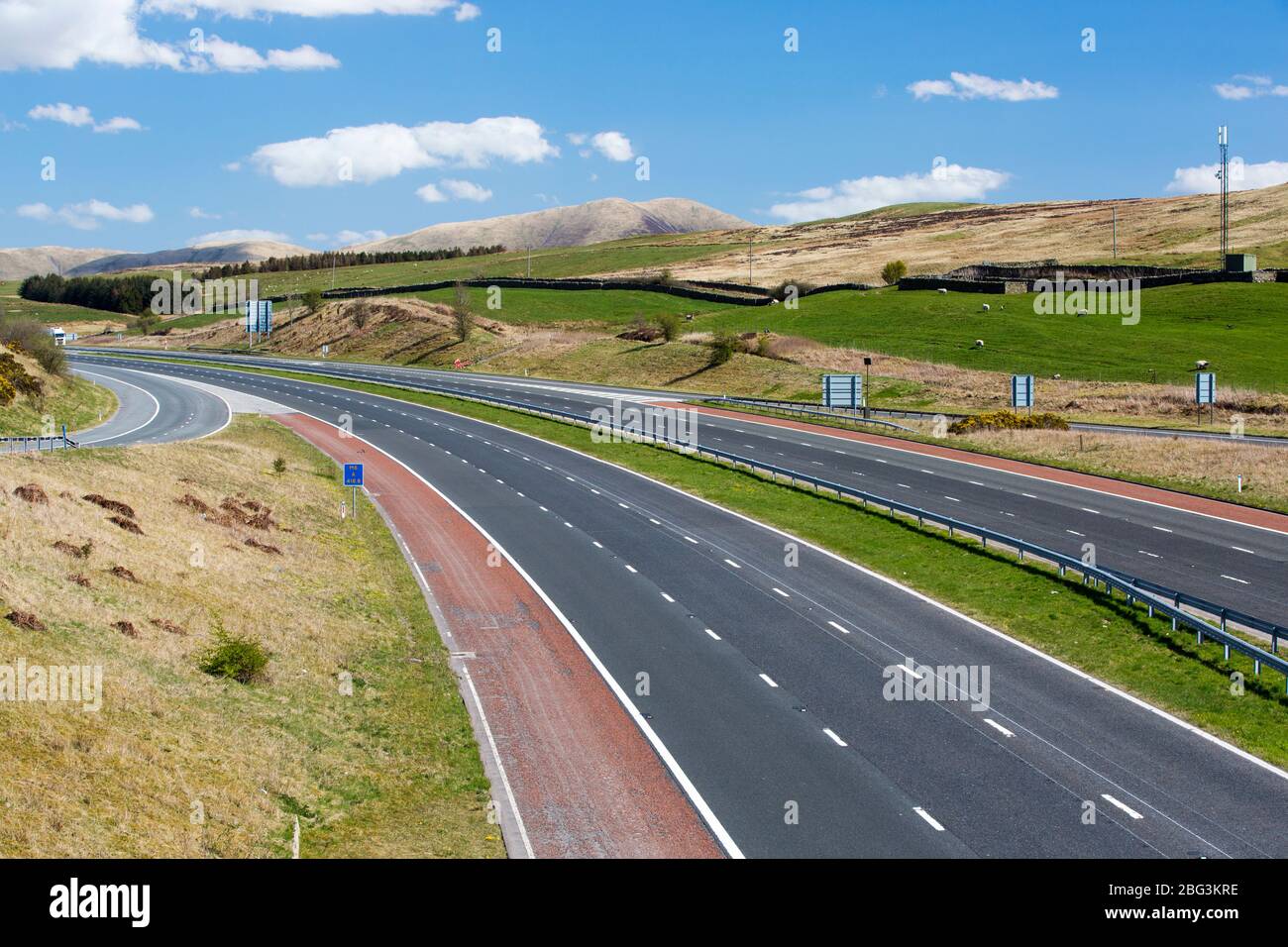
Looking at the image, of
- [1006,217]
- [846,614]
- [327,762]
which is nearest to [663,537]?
[846,614]

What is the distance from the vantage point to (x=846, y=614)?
100 ft

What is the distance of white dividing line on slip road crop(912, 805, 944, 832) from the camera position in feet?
58.1

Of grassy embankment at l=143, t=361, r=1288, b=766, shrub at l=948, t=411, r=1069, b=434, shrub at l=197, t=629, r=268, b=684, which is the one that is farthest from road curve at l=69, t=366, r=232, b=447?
shrub at l=948, t=411, r=1069, b=434

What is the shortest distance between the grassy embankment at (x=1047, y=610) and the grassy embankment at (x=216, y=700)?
593 inches

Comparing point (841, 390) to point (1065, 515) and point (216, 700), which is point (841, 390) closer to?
point (1065, 515)

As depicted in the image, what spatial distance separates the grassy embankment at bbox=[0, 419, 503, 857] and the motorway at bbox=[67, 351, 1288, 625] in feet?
71.9

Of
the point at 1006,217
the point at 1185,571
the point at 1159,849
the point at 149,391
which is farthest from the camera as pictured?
the point at 1006,217

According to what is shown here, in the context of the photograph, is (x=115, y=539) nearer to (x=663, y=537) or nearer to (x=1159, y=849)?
(x=663, y=537)

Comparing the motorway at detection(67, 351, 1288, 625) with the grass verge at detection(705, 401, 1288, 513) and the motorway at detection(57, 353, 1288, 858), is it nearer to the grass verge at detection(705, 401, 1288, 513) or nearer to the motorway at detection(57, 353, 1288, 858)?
the motorway at detection(57, 353, 1288, 858)

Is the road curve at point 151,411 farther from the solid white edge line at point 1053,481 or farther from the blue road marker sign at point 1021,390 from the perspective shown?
the blue road marker sign at point 1021,390

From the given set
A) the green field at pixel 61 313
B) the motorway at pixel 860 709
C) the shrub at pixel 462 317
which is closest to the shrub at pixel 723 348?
the shrub at pixel 462 317

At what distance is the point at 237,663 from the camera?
2334 cm

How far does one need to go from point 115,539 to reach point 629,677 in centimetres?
1540

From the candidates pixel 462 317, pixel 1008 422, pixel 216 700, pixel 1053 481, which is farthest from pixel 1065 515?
pixel 462 317
